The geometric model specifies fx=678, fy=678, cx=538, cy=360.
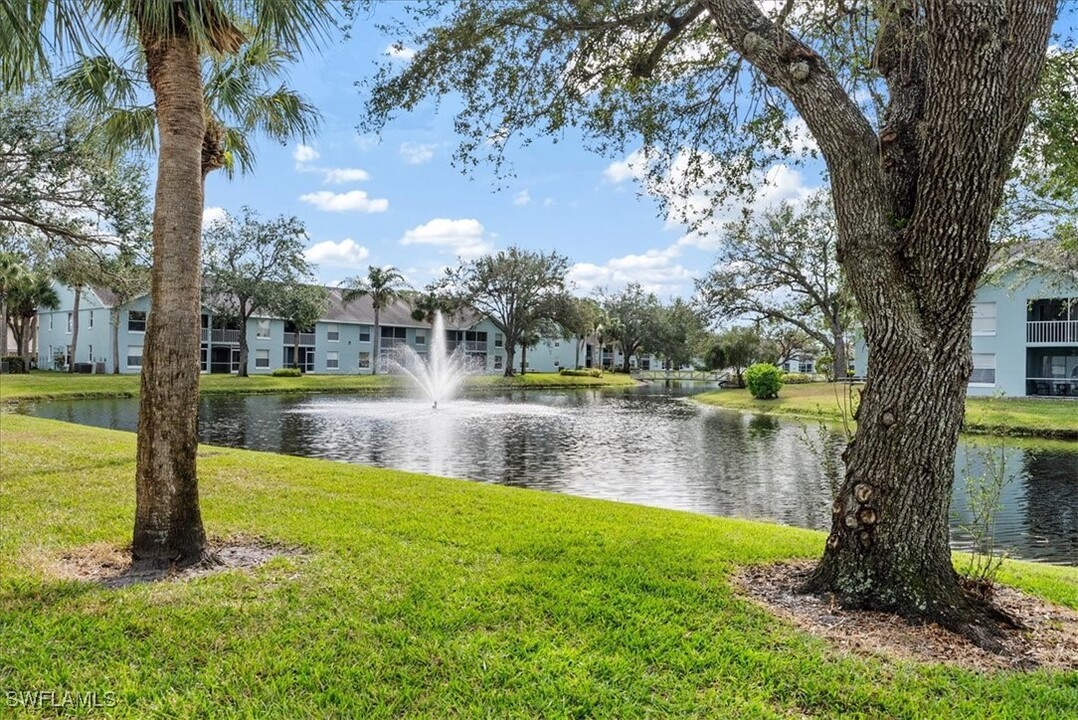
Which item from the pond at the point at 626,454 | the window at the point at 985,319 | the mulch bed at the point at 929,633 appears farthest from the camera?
the window at the point at 985,319

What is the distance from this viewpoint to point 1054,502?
10758mm

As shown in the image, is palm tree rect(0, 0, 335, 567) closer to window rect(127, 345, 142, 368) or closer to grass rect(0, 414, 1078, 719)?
grass rect(0, 414, 1078, 719)

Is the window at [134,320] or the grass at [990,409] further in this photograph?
the window at [134,320]

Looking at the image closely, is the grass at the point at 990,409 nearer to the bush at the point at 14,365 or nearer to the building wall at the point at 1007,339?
the building wall at the point at 1007,339

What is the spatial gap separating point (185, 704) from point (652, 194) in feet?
23.3

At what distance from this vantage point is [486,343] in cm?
6291

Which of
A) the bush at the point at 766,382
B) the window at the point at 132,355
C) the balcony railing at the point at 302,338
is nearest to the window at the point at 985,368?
the bush at the point at 766,382

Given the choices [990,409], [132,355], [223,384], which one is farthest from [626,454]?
[132,355]

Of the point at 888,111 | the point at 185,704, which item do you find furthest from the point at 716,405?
the point at 185,704

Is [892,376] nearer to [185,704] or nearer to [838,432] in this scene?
[185,704]

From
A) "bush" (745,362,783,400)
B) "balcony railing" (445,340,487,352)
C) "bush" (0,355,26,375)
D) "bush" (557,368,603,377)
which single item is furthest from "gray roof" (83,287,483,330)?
"bush" (745,362,783,400)

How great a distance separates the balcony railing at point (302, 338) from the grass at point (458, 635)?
47748mm

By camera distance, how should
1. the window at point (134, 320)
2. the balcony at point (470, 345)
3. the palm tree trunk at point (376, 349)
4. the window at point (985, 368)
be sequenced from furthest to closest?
1. the balcony at point (470, 345)
2. the palm tree trunk at point (376, 349)
3. the window at point (134, 320)
4. the window at point (985, 368)

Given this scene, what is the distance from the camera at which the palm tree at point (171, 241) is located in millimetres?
4711
